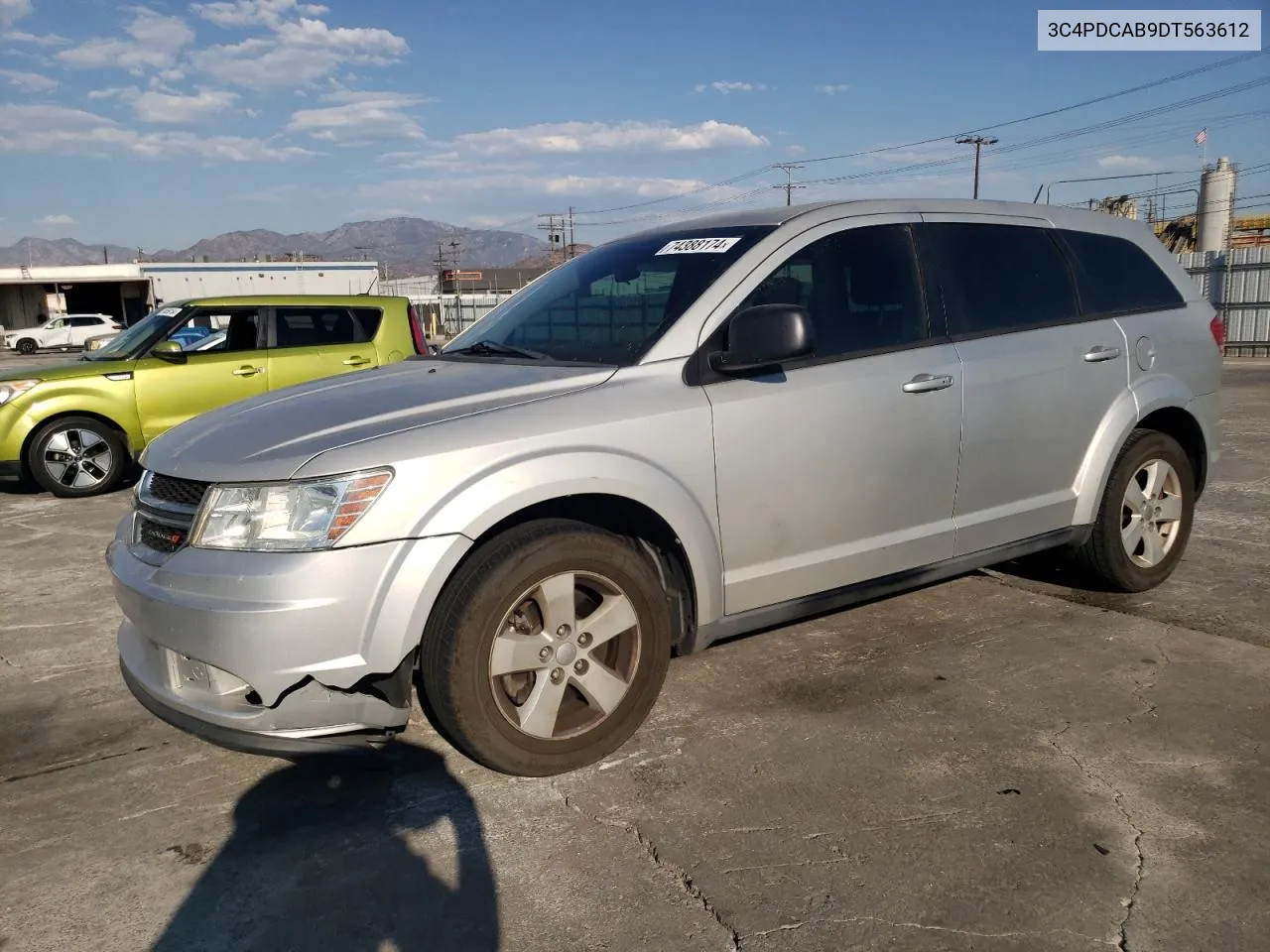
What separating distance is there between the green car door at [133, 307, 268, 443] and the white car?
117ft

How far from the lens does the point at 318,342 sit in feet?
29.9

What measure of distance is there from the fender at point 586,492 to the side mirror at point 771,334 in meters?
0.50

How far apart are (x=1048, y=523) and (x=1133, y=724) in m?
1.15

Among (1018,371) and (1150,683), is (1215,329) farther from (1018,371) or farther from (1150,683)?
(1150,683)

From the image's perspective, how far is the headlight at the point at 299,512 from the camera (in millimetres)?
2770

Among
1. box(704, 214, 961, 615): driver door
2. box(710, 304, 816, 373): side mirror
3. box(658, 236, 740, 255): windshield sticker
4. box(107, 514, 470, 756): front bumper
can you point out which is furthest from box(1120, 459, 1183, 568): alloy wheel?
box(107, 514, 470, 756): front bumper

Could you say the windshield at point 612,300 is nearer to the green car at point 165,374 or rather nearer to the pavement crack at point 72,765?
the pavement crack at point 72,765

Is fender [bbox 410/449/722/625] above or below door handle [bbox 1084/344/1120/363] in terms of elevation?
below

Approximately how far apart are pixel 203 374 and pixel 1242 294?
23394 mm

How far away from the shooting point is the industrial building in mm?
56500

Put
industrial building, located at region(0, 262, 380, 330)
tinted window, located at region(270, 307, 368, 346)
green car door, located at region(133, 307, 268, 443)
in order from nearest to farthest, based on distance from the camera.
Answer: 1. green car door, located at region(133, 307, 268, 443)
2. tinted window, located at region(270, 307, 368, 346)
3. industrial building, located at region(0, 262, 380, 330)

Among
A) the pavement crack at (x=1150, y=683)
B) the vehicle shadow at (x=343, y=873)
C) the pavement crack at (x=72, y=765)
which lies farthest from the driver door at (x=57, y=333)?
the pavement crack at (x=1150, y=683)

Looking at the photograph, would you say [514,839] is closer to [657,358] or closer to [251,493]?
[251,493]

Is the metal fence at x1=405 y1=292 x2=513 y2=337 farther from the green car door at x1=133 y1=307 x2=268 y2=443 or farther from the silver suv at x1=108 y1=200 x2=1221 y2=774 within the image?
the silver suv at x1=108 y1=200 x2=1221 y2=774
